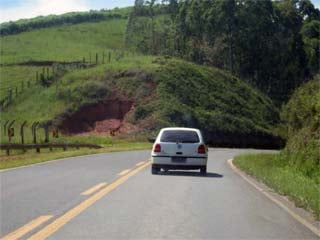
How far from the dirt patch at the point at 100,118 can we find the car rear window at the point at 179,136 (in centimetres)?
4350

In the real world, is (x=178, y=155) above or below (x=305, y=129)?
below

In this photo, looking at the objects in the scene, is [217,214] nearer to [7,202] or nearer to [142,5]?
[7,202]

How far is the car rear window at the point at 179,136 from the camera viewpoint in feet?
76.0

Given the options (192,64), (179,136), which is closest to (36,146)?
(179,136)

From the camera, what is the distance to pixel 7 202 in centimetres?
1380

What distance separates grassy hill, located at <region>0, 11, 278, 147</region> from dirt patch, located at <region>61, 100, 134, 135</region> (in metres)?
0.10

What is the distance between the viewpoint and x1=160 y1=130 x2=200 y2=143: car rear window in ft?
76.0

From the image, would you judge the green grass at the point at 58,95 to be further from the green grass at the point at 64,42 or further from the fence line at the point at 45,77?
the green grass at the point at 64,42

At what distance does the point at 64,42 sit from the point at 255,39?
3845 cm

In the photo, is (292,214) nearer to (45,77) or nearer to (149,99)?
(149,99)

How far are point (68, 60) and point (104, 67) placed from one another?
50.2 feet

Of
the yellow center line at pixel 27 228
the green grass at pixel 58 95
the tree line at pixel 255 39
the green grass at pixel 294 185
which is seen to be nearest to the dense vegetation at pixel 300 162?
the green grass at pixel 294 185

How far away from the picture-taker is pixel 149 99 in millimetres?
71562

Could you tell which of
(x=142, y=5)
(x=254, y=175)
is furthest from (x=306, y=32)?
(x=254, y=175)
